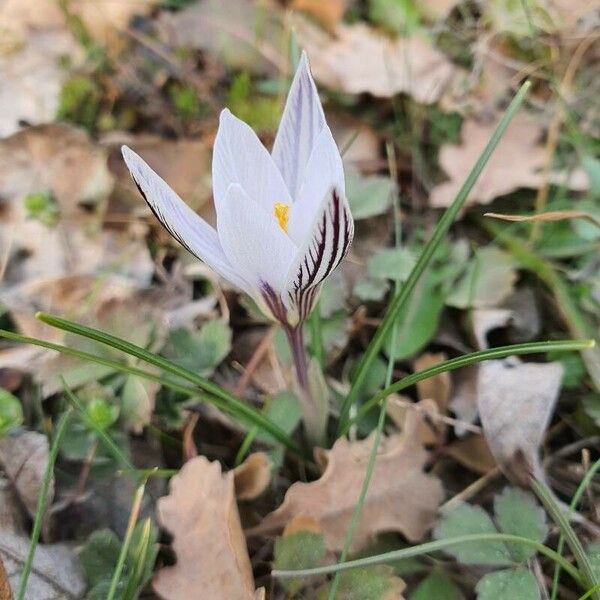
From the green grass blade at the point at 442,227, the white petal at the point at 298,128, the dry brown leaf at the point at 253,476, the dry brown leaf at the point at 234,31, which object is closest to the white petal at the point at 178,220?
the white petal at the point at 298,128

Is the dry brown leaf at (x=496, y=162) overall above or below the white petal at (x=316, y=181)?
below

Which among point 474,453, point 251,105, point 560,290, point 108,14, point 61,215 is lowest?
point 474,453

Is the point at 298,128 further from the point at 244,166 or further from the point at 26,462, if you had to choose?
the point at 26,462

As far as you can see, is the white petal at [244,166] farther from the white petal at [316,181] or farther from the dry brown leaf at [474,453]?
the dry brown leaf at [474,453]

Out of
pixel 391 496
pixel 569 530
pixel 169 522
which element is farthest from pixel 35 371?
pixel 569 530

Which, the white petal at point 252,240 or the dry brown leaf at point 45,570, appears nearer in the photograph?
the white petal at point 252,240

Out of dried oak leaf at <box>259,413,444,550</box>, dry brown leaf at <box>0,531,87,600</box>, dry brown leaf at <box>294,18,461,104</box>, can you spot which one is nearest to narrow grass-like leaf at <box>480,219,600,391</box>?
dried oak leaf at <box>259,413,444,550</box>

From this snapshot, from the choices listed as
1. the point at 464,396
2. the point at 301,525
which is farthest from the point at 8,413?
the point at 464,396
